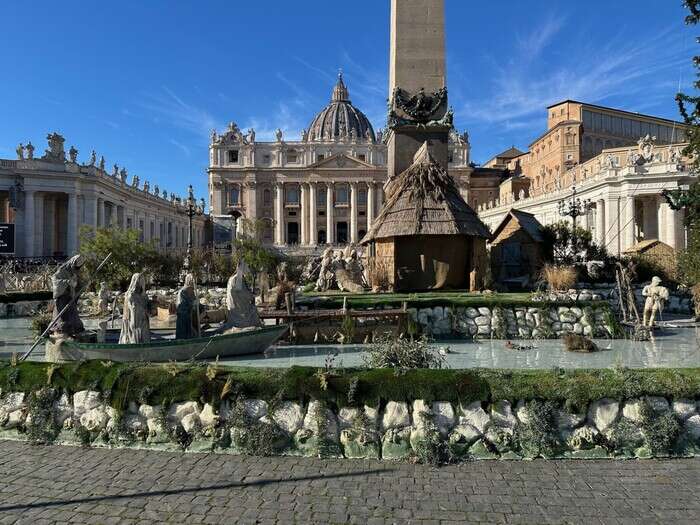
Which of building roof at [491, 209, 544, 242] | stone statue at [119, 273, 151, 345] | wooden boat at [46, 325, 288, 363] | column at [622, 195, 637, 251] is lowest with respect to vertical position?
wooden boat at [46, 325, 288, 363]

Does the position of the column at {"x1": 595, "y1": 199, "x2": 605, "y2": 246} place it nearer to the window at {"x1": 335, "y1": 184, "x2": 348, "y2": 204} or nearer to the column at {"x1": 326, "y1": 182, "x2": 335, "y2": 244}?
the column at {"x1": 326, "y1": 182, "x2": 335, "y2": 244}

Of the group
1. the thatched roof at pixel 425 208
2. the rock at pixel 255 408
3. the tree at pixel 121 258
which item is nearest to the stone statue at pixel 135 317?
the rock at pixel 255 408

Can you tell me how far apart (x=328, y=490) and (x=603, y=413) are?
3.04 m

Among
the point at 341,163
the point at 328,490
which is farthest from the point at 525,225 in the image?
the point at 341,163

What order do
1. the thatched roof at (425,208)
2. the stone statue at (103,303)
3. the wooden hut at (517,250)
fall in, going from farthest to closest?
the wooden hut at (517,250) → the stone statue at (103,303) → the thatched roof at (425,208)

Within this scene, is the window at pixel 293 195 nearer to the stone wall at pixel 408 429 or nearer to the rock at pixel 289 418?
the stone wall at pixel 408 429

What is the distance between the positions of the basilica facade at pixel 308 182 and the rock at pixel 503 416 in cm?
8116

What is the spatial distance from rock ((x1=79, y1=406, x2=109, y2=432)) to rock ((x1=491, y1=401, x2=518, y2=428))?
4383 millimetres

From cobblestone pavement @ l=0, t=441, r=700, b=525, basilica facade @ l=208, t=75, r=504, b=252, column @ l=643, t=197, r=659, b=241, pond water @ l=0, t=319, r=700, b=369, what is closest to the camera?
cobblestone pavement @ l=0, t=441, r=700, b=525

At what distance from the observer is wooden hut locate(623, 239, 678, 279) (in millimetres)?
21688

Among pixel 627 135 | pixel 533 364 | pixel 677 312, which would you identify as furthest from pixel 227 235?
pixel 533 364

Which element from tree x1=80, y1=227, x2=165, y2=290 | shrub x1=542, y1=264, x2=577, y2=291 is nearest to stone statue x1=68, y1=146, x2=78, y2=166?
tree x1=80, y1=227, x2=165, y2=290

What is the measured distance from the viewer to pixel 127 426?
18.2ft

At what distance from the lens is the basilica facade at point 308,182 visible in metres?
87.6
